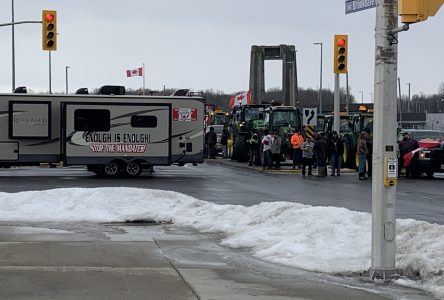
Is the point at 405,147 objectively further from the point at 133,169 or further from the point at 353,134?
the point at 133,169

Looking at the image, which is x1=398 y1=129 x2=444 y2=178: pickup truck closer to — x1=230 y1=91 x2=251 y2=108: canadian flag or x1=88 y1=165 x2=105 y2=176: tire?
x1=88 y1=165 x2=105 y2=176: tire

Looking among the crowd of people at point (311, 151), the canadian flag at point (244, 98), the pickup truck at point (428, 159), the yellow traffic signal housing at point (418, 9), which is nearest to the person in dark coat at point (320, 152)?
the crowd of people at point (311, 151)

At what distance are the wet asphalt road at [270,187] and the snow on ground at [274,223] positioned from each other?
3115 millimetres

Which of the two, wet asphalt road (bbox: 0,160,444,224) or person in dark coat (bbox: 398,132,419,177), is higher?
person in dark coat (bbox: 398,132,419,177)

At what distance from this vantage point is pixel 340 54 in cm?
2642

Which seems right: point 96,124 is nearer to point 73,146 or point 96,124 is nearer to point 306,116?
point 73,146

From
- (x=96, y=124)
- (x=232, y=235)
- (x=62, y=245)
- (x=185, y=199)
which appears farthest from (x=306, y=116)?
(x=62, y=245)

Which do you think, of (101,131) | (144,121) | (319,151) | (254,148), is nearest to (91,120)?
(101,131)

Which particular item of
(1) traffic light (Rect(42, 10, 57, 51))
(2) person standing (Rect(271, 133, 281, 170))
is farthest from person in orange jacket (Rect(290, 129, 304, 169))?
(1) traffic light (Rect(42, 10, 57, 51))

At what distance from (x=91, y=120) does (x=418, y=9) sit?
63.9 feet

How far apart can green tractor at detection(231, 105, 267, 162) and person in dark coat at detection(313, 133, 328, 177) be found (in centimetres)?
898

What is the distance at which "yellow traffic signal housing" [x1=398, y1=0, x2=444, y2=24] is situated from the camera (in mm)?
8109

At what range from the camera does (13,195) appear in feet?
52.5

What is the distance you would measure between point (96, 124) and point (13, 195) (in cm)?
1056
